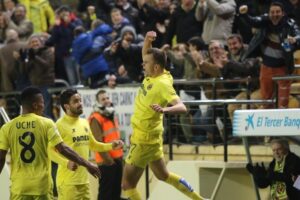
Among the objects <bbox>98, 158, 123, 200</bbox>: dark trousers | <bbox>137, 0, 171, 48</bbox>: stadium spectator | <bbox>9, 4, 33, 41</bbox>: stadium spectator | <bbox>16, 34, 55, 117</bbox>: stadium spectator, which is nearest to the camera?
<bbox>98, 158, 123, 200</bbox>: dark trousers

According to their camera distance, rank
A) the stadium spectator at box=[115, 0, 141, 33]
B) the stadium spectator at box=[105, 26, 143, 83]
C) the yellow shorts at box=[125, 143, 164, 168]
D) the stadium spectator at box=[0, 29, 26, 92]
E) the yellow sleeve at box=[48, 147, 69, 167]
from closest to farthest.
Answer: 1. the yellow sleeve at box=[48, 147, 69, 167]
2. the yellow shorts at box=[125, 143, 164, 168]
3. the stadium spectator at box=[105, 26, 143, 83]
4. the stadium spectator at box=[115, 0, 141, 33]
5. the stadium spectator at box=[0, 29, 26, 92]

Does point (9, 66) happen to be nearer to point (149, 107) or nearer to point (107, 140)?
point (107, 140)

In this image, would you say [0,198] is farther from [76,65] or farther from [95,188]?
[76,65]

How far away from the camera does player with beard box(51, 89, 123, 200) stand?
12461 millimetres

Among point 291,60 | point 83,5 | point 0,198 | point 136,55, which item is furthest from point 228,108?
point 83,5

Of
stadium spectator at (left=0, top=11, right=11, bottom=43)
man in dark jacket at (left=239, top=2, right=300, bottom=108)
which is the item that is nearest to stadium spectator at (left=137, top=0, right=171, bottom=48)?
man in dark jacket at (left=239, top=2, right=300, bottom=108)

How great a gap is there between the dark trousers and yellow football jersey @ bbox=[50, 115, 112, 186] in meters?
2.13

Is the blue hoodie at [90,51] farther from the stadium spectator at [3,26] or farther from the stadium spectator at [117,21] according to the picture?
the stadium spectator at [3,26]

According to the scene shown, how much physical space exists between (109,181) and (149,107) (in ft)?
9.60

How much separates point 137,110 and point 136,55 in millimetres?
4606

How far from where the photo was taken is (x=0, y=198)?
16172 mm

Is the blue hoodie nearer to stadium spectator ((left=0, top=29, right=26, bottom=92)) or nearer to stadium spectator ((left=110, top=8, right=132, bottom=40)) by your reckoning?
stadium spectator ((left=110, top=8, right=132, bottom=40))

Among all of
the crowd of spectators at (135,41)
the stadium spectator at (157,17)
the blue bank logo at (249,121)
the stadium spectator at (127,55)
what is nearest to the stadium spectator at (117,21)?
the crowd of spectators at (135,41)

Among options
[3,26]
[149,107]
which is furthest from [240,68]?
[3,26]
